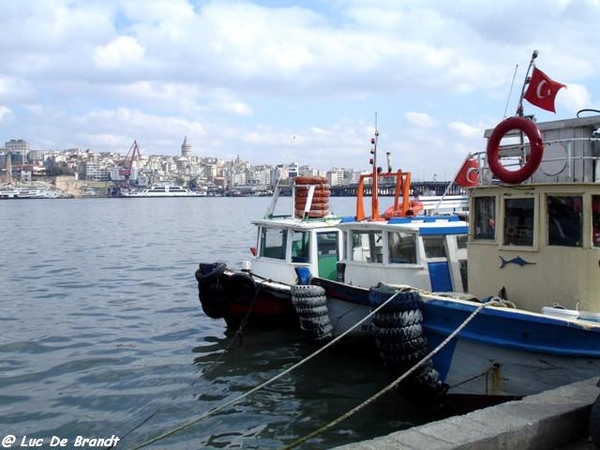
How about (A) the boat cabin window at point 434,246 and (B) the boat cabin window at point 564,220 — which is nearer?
(B) the boat cabin window at point 564,220

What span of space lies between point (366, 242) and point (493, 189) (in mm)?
3401

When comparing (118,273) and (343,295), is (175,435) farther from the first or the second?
(118,273)

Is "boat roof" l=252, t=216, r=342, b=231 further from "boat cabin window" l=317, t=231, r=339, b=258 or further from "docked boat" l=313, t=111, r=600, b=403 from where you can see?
"docked boat" l=313, t=111, r=600, b=403

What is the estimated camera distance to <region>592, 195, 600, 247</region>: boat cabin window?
28.1 feet

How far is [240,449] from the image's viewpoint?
28.7 ft

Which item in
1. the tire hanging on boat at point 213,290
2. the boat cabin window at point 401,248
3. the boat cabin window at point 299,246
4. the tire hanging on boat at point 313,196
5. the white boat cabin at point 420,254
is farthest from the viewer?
the tire hanging on boat at point 313,196

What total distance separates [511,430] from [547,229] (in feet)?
13.8

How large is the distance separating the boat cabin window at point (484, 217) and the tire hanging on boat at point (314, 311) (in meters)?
2.89

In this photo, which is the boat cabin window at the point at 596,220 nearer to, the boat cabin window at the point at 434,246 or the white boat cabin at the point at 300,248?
the boat cabin window at the point at 434,246

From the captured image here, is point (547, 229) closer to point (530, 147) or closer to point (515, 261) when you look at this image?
point (515, 261)

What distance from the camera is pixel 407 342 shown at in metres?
8.88

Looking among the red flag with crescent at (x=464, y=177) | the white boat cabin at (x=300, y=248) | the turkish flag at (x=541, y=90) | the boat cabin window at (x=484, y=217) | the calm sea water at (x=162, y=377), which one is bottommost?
the calm sea water at (x=162, y=377)

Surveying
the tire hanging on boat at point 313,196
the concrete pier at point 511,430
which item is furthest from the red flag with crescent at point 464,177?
the concrete pier at point 511,430

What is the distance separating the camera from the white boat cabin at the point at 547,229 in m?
8.59
